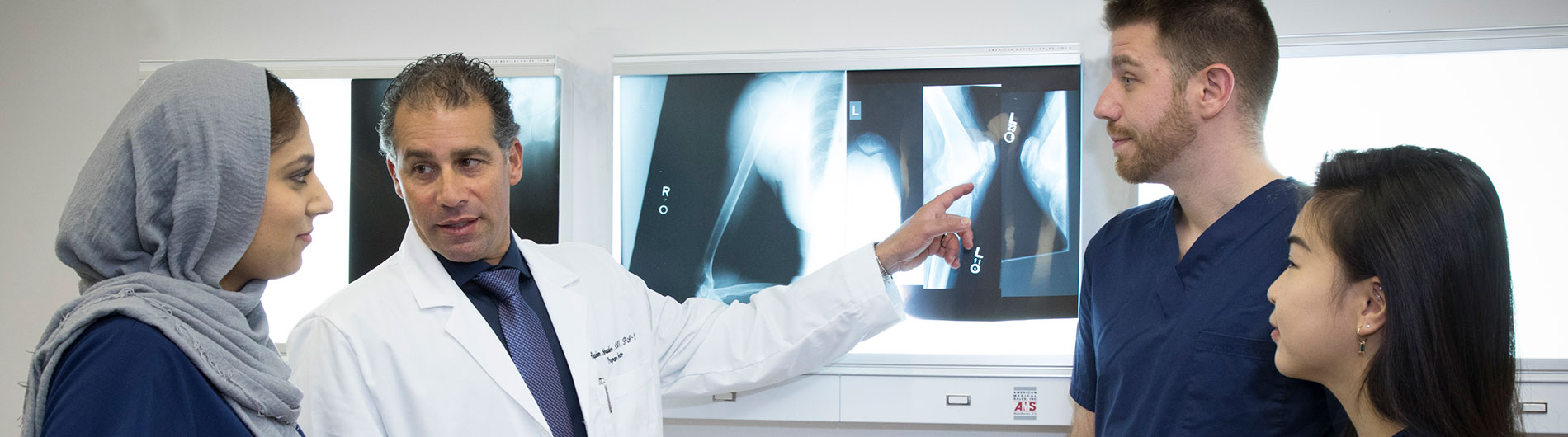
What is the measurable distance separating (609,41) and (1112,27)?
2.89 feet

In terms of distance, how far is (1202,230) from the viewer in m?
1.14

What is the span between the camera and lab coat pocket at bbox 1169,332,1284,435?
103 cm

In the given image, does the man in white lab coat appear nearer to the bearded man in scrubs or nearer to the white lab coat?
the white lab coat

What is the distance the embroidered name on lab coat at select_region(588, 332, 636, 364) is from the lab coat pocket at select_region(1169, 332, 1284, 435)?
757mm

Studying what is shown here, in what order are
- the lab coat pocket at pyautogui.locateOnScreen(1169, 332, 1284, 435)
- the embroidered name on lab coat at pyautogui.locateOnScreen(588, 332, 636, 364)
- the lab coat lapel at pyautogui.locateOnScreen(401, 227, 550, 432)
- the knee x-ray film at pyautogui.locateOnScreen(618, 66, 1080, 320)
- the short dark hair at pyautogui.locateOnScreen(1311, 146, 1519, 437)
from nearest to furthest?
the short dark hair at pyautogui.locateOnScreen(1311, 146, 1519, 437), the lab coat pocket at pyautogui.locateOnScreen(1169, 332, 1284, 435), the lab coat lapel at pyautogui.locateOnScreen(401, 227, 550, 432), the embroidered name on lab coat at pyautogui.locateOnScreen(588, 332, 636, 364), the knee x-ray film at pyautogui.locateOnScreen(618, 66, 1080, 320)

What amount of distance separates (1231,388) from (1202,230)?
21 cm

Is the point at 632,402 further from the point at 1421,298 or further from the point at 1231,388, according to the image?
the point at 1421,298

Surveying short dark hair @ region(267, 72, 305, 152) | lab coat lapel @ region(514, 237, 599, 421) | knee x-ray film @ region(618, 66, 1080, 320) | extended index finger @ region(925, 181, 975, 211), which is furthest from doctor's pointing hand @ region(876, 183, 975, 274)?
short dark hair @ region(267, 72, 305, 152)

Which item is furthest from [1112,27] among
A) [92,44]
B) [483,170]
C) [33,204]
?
[33,204]

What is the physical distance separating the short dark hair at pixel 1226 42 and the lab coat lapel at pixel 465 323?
3.06ft

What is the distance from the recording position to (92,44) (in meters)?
1.69

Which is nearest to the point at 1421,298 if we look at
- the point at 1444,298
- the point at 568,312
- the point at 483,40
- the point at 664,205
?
the point at 1444,298

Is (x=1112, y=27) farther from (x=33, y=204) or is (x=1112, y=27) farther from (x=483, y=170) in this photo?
(x=33, y=204)

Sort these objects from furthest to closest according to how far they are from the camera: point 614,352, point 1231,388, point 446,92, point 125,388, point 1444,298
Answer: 1. point 614,352
2. point 446,92
3. point 1231,388
4. point 1444,298
5. point 125,388
